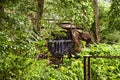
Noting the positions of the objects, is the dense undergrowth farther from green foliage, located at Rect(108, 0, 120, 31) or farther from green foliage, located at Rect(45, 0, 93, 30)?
green foliage, located at Rect(45, 0, 93, 30)

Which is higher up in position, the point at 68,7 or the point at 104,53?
the point at 68,7

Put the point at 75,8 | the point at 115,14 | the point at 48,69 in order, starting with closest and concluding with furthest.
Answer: the point at 48,69 < the point at 115,14 < the point at 75,8

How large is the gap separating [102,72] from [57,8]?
3268mm

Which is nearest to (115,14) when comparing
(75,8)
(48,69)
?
(75,8)

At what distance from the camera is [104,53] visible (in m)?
7.16

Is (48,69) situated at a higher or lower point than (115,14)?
lower

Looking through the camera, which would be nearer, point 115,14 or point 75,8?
point 115,14

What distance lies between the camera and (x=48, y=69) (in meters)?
5.42

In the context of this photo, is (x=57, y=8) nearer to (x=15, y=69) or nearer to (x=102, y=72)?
(x=102, y=72)

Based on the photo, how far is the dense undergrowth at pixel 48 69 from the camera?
4.66m

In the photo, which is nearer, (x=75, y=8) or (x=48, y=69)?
(x=48, y=69)

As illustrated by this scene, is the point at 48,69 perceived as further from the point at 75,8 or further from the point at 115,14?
the point at 75,8

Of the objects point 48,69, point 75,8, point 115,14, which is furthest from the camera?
point 75,8

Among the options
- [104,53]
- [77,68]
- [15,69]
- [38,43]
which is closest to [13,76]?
[15,69]
